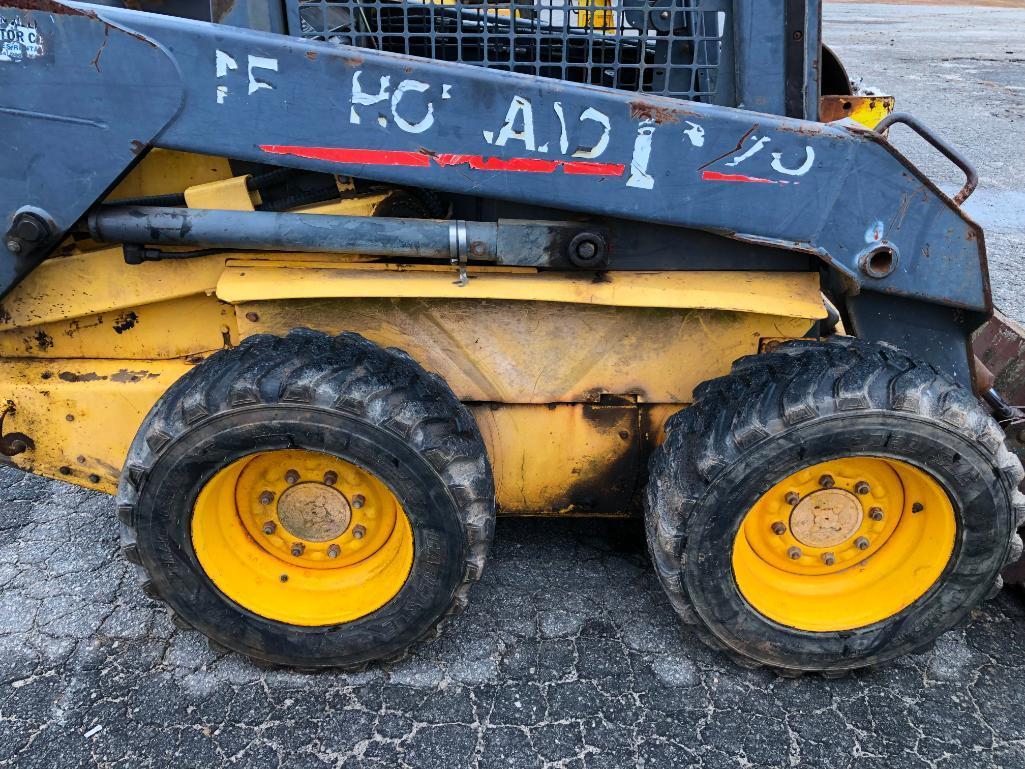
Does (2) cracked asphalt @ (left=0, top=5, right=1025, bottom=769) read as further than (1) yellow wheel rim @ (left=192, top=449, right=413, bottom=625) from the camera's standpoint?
No

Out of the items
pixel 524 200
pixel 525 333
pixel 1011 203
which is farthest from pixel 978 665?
pixel 1011 203

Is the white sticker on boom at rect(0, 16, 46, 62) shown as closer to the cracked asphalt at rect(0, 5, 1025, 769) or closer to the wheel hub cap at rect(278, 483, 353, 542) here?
the wheel hub cap at rect(278, 483, 353, 542)

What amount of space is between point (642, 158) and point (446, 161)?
48 centimetres

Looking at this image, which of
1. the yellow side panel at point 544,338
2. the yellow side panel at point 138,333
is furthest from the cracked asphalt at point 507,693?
the yellow side panel at point 138,333

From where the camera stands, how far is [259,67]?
191 centimetres

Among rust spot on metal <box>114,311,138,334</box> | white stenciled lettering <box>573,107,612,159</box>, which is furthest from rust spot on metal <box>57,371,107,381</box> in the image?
white stenciled lettering <box>573,107,612,159</box>

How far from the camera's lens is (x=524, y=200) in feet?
6.75

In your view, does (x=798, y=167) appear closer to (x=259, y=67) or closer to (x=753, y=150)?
(x=753, y=150)

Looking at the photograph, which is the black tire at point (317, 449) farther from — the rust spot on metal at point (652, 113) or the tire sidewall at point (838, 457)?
the rust spot on metal at point (652, 113)

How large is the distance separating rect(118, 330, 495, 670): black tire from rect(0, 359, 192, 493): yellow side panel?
1.02ft

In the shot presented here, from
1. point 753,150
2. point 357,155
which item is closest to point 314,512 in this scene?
point 357,155

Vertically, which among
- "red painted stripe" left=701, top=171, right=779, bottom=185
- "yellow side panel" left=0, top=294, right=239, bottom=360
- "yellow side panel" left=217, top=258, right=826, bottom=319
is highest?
"red painted stripe" left=701, top=171, right=779, bottom=185

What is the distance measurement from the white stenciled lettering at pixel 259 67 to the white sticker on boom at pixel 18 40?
1.55 ft

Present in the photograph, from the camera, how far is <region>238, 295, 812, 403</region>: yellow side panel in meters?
2.36
